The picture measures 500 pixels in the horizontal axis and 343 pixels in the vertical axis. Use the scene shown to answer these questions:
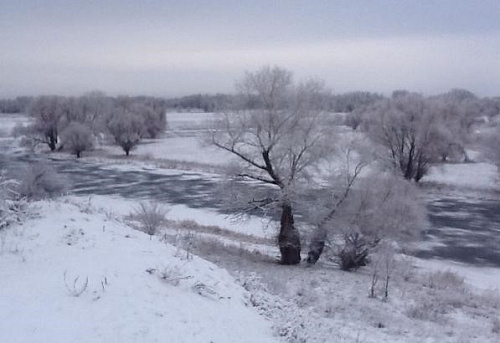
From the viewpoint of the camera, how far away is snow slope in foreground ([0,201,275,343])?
21.7 ft

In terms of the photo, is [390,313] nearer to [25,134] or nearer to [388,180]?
[388,180]

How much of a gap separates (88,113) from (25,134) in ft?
36.9

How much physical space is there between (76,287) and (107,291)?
45 cm

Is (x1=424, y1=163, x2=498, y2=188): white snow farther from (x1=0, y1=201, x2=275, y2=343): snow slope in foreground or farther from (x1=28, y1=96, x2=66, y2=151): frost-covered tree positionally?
(x1=28, y1=96, x2=66, y2=151): frost-covered tree

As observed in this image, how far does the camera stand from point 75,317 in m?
6.73

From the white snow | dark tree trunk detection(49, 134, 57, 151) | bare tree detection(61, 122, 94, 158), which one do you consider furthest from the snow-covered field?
dark tree trunk detection(49, 134, 57, 151)

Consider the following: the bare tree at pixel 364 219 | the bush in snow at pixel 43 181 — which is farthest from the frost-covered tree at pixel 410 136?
the bush in snow at pixel 43 181

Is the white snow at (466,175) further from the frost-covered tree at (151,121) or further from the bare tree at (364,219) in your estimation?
the frost-covered tree at (151,121)

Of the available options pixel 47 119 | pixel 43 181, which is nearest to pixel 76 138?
pixel 47 119

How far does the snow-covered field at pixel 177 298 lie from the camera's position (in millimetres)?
6867

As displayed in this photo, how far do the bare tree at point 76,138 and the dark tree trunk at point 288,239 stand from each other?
49005 mm

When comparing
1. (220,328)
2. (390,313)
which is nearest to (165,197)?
(390,313)

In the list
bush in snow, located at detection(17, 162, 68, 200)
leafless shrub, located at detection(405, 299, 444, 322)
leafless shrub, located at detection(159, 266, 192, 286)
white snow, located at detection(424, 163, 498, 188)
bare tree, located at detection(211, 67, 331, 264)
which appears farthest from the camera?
white snow, located at detection(424, 163, 498, 188)

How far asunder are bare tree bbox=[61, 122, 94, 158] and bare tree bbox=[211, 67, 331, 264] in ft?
159
